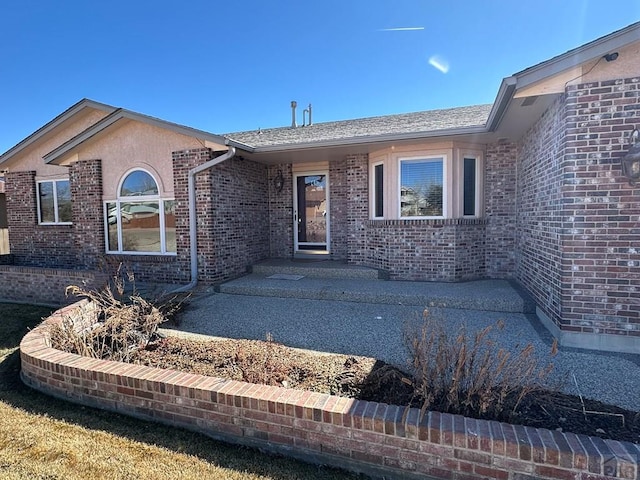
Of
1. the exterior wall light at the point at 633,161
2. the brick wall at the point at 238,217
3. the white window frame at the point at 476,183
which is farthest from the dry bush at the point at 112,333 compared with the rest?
the white window frame at the point at 476,183

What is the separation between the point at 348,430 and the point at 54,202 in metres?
11.6

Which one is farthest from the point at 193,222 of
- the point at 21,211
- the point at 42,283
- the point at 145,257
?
the point at 21,211

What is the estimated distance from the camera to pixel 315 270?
820 cm

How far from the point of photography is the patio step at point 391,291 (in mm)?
5969

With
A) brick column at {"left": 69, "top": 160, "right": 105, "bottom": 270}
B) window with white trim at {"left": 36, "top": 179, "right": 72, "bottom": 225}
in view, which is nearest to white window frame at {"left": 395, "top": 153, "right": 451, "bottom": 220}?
brick column at {"left": 69, "top": 160, "right": 105, "bottom": 270}

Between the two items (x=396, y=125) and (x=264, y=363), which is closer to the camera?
(x=264, y=363)

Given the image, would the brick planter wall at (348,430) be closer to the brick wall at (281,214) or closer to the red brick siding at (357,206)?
the red brick siding at (357,206)

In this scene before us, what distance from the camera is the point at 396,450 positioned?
2262mm

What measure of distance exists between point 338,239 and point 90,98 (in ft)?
26.4

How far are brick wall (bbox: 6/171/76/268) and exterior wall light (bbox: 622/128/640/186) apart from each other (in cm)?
1234

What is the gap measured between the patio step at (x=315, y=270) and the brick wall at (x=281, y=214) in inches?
37.4

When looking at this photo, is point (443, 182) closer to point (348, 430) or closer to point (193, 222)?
point (193, 222)

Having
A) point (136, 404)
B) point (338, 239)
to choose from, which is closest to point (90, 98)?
point (338, 239)

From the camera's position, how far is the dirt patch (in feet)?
8.41
